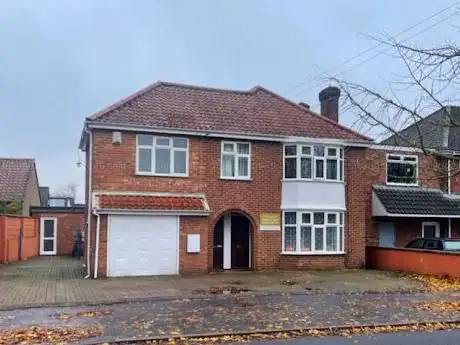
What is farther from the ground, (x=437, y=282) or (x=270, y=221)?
(x=270, y=221)

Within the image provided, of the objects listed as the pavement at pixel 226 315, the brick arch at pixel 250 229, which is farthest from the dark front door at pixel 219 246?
the pavement at pixel 226 315

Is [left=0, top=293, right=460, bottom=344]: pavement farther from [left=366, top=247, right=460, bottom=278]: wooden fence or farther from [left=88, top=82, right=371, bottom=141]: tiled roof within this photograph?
[left=88, top=82, right=371, bottom=141]: tiled roof

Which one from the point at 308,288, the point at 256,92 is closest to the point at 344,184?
the point at 256,92

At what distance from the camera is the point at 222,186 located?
22312mm

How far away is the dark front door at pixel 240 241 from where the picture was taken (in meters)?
23.3

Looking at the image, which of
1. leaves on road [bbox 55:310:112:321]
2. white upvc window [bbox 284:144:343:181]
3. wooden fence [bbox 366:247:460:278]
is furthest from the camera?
white upvc window [bbox 284:144:343:181]

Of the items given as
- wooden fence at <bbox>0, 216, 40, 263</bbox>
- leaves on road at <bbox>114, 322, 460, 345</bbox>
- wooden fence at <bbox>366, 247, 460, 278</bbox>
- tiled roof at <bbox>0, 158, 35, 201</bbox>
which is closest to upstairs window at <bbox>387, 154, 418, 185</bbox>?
wooden fence at <bbox>366, 247, 460, 278</bbox>

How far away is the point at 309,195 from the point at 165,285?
25.9 ft

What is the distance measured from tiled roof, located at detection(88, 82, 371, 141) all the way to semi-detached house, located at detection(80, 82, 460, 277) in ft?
0.16

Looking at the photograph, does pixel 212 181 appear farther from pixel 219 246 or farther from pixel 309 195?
pixel 309 195

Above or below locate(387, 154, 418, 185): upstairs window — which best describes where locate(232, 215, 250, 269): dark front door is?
below

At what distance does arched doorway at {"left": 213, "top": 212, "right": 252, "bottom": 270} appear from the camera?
903 inches

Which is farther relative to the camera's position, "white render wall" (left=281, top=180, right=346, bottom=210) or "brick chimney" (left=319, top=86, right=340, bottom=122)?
"brick chimney" (left=319, top=86, right=340, bottom=122)

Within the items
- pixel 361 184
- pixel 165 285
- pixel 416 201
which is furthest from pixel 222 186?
pixel 416 201
